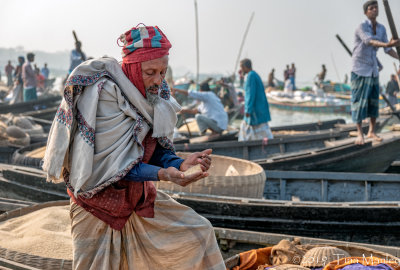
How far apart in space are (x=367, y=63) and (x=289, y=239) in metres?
3.47

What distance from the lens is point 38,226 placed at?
295cm

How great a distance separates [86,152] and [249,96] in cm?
503

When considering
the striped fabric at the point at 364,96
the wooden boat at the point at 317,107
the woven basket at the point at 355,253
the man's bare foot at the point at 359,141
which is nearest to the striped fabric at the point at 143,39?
the woven basket at the point at 355,253

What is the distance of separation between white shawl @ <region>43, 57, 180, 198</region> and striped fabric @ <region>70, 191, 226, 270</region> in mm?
203

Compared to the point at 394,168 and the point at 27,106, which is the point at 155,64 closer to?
the point at 394,168

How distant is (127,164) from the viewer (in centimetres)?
198

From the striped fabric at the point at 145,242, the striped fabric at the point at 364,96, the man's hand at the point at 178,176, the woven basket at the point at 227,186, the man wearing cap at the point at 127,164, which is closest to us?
the man's hand at the point at 178,176

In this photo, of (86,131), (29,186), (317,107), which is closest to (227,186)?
(29,186)

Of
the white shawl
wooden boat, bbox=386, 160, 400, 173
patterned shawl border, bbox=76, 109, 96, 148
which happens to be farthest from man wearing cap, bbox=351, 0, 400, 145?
patterned shawl border, bbox=76, 109, 96, 148

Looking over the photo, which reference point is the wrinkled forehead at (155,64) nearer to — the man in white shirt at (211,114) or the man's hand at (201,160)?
the man's hand at (201,160)

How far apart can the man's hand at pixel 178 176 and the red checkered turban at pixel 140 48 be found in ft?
1.19

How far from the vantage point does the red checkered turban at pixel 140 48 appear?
202 cm

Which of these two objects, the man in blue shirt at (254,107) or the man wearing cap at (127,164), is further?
the man in blue shirt at (254,107)

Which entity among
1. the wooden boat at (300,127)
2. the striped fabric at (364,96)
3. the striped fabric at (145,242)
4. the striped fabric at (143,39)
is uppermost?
the striped fabric at (143,39)
